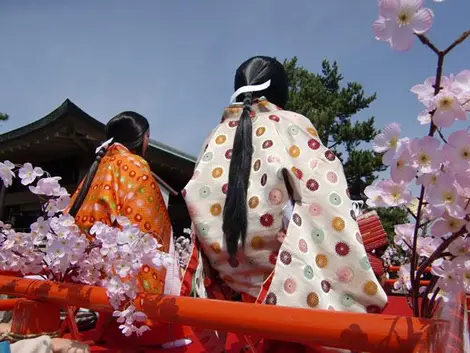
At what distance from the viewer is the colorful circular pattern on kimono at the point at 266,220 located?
176 cm

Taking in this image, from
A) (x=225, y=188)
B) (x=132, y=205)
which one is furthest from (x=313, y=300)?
(x=132, y=205)

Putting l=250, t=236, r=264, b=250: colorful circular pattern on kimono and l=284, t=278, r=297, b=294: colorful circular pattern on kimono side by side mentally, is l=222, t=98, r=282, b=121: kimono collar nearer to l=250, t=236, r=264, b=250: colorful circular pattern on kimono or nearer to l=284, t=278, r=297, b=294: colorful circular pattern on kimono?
l=250, t=236, r=264, b=250: colorful circular pattern on kimono

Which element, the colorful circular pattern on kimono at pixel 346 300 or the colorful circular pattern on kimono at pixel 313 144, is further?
the colorful circular pattern on kimono at pixel 313 144

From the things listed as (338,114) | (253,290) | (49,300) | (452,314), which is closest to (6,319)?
(49,300)

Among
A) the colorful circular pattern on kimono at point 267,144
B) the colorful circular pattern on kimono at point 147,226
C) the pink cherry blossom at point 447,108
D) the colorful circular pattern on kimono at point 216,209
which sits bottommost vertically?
the colorful circular pattern on kimono at point 147,226

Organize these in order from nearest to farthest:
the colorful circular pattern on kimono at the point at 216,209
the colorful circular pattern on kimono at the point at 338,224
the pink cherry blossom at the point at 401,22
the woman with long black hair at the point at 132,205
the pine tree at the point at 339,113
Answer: the pink cherry blossom at the point at 401,22
the colorful circular pattern on kimono at the point at 338,224
the colorful circular pattern on kimono at the point at 216,209
the woman with long black hair at the point at 132,205
the pine tree at the point at 339,113

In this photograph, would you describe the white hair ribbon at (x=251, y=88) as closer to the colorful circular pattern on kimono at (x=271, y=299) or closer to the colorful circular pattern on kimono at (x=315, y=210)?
the colorful circular pattern on kimono at (x=315, y=210)

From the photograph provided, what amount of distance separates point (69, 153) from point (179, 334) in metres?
6.01

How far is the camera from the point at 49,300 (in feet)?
5.46

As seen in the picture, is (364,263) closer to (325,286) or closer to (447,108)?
(325,286)

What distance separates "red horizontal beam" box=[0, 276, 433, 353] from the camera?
3.13 ft

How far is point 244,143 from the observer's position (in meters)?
1.92

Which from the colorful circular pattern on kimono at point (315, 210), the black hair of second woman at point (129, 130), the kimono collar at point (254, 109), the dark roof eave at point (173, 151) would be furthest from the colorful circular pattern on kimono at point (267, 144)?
the dark roof eave at point (173, 151)

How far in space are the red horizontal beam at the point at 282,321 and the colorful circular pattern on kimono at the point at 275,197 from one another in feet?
1.93
